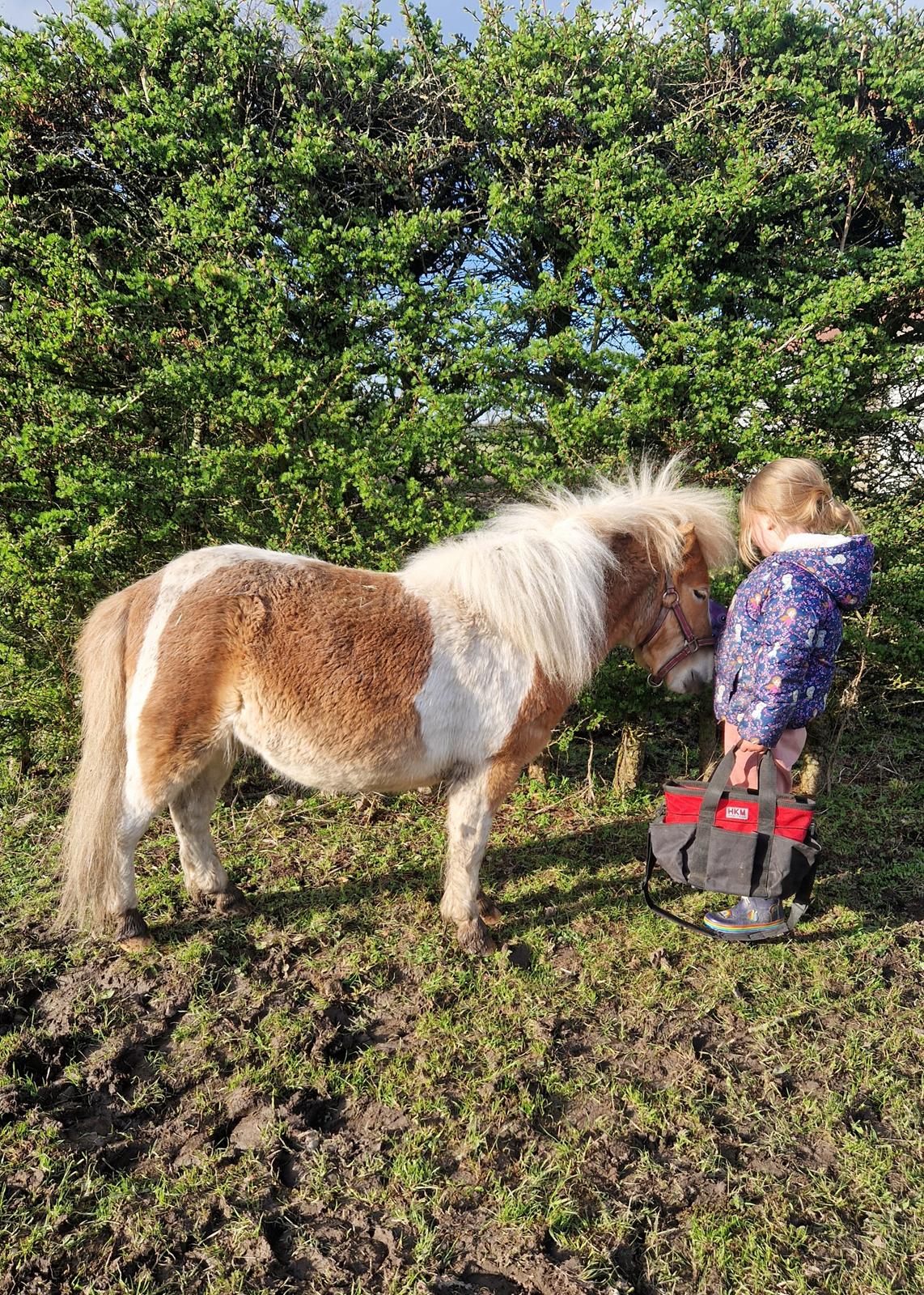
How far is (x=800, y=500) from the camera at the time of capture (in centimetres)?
303

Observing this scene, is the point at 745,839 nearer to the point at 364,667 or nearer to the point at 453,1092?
A: the point at 453,1092

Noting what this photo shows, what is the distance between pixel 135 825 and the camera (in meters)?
2.93

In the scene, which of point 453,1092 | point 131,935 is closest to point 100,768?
point 131,935

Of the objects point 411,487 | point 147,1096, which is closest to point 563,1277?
point 147,1096

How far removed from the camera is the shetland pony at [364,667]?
9.21 ft

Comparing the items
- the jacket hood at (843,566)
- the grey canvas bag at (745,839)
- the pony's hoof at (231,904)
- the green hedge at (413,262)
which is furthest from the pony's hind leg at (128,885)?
the jacket hood at (843,566)

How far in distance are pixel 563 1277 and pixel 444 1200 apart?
0.37 meters

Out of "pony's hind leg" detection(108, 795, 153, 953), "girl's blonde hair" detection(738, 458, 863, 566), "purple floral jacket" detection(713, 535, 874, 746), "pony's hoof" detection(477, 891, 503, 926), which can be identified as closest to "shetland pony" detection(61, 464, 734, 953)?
"pony's hind leg" detection(108, 795, 153, 953)

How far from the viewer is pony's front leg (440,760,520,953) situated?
3041 millimetres

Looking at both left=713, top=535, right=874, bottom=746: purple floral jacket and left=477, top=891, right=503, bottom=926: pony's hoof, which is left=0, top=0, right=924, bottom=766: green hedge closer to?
left=713, top=535, right=874, bottom=746: purple floral jacket

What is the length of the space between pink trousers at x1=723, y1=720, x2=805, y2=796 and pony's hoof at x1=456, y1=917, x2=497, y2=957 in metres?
1.22

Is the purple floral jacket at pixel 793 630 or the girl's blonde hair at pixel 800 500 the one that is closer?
the purple floral jacket at pixel 793 630

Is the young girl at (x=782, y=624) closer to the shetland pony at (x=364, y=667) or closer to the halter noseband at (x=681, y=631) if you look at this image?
the halter noseband at (x=681, y=631)

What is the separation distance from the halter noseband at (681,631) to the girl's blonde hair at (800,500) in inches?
20.3
